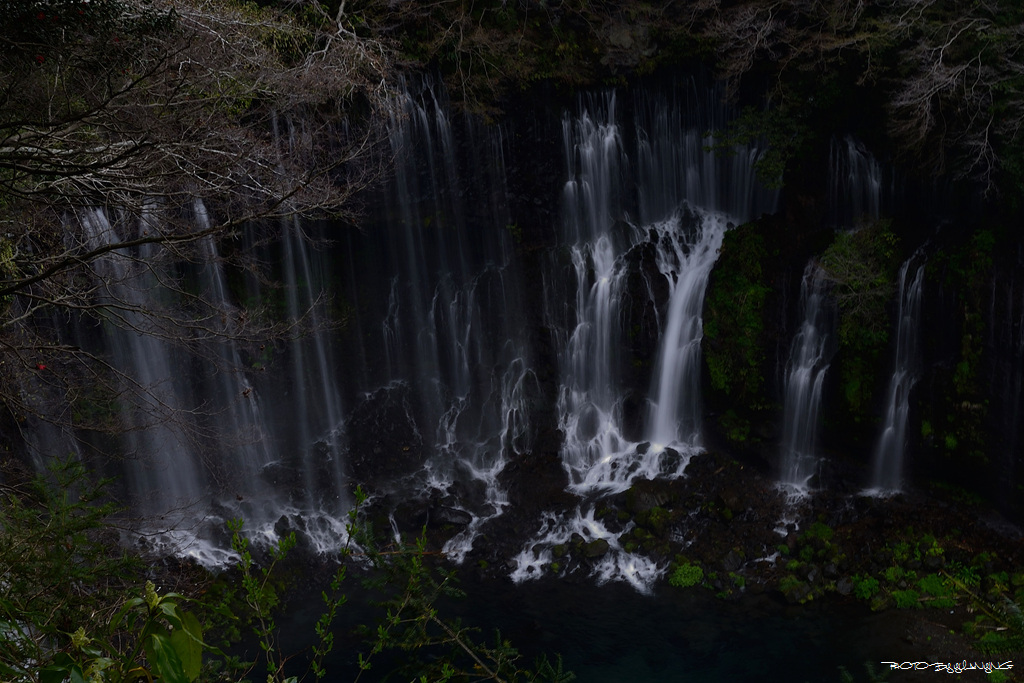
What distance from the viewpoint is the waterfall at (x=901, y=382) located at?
11578mm

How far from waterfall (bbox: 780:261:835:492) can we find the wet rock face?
7271 millimetres

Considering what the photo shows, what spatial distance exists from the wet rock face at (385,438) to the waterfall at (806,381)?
7.27 metres

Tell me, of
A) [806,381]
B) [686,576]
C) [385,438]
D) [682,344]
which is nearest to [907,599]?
[686,576]

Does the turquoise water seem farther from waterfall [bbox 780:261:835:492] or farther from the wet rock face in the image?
the wet rock face

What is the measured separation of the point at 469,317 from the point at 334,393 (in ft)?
10.9

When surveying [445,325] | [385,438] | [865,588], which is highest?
[445,325]

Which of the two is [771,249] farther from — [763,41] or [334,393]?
[334,393]

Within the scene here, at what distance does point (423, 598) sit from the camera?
107 inches

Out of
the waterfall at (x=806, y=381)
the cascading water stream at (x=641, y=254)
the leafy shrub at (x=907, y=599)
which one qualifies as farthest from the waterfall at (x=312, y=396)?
the leafy shrub at (x=907, y=599)

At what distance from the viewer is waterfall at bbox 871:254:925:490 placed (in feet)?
38.0

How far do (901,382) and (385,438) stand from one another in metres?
9.90

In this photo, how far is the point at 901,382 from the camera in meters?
11.9

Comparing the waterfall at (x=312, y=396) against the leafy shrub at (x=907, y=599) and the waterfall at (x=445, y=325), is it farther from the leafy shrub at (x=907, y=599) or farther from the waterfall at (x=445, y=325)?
the leafy shrub at (x=907, y=599)

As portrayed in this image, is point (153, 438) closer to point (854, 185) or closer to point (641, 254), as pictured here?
point (641, 254)
